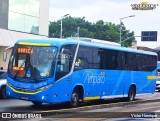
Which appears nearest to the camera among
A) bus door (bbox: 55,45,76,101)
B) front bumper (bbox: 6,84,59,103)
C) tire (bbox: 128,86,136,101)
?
front bumper (bbox: 6,84,59,103)

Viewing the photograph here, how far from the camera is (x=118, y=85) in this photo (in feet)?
75.8

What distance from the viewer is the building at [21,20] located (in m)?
37.9

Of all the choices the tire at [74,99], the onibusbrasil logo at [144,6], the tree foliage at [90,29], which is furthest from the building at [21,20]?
the tree foliage at [90,29]

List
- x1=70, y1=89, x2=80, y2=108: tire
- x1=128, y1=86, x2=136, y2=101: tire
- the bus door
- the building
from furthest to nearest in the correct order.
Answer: the building, x1=128, y1=86, x2=136, y2=101: tire, x1=70, y1=89, x2=80, y2=108: tire, the bus door

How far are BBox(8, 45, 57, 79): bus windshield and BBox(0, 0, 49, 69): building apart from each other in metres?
19.2

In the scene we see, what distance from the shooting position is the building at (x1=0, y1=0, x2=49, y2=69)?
124ft

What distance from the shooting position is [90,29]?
10169 cm

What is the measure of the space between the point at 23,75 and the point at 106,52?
534 centimetres

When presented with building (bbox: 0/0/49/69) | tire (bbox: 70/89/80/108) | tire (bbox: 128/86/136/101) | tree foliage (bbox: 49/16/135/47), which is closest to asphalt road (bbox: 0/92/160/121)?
tire (bbox: 70/89/80/108)

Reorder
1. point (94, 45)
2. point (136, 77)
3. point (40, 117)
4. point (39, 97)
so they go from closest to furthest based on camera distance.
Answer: point (40, 117) < point (39, 97) < point (94, 45) < point (136, 77)

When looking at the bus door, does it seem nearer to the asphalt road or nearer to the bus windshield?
the bus windshield

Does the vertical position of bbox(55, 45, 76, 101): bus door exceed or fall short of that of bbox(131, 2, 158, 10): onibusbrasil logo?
it falls short

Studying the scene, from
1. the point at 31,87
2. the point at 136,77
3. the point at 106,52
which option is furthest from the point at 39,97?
the point at 136,77

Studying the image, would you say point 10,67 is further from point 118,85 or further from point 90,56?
point 118,85
